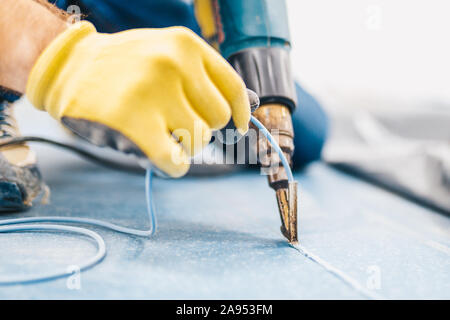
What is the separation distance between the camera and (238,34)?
1.50 ft

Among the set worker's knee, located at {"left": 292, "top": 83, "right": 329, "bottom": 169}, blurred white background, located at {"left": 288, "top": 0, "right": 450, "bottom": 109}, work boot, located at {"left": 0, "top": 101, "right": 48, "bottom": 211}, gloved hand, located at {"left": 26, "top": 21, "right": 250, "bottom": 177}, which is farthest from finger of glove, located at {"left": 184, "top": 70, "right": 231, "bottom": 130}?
blurred white background, located at {"left": 288, "top": 0, "right": 450, "bottom": 109}

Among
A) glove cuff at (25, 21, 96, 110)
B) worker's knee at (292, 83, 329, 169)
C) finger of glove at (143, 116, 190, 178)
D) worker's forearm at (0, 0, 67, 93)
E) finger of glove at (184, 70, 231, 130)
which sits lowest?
worker's knee at (292, 83, 329, 169)

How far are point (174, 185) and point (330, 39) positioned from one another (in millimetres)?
1192

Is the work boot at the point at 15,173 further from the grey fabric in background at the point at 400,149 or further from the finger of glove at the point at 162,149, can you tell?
the grey fabric in background at the point at 400,149

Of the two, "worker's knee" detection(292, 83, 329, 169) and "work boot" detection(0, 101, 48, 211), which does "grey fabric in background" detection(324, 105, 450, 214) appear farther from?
"work boot" detection(0, 101, 48, 211)

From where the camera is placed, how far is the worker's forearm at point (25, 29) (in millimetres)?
380

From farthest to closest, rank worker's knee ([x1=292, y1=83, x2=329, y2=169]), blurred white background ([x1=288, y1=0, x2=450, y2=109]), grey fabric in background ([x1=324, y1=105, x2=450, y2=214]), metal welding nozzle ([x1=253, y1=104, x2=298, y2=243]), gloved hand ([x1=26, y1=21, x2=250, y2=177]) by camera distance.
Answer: blurred white background ([x1=288, y1=0, x2=450, y2=109]) → worker's knee ([x1=292, y1=83, x2=329, y2=169]) → grey fabric in background ([x1=324, y1=105, x2=450, y2=214]) → metal welding nozzle ([x1=253, y1=104, x2=298, y2=243]) → gloved hand ([x1=26, y1=21, x2=250, y2=177])

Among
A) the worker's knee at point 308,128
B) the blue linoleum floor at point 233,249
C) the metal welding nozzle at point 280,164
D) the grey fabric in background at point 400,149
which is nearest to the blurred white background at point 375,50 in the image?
the grey fabric in background at point 400,149

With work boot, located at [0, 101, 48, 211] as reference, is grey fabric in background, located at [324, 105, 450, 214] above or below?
below

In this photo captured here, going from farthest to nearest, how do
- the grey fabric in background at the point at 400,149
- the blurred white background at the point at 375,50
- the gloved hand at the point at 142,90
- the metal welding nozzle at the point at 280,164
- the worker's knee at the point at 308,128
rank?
the blurred white background at the point at 375,50 < the worker's knee at the point at 308,128 < the grey fabric in background at the point at 400,149 < the metal welding nozzle at the point at 280,164 < the gloved hand at the point at 142,90

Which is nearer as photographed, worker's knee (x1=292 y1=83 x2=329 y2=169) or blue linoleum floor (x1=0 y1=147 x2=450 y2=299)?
blue linoleum floor (x1=0 y1=147 x2=450 y2=299)

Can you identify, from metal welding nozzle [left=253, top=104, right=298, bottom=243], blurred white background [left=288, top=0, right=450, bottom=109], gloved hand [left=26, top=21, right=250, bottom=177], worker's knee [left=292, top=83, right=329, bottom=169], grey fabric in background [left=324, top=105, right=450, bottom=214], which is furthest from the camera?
blurred white background [left=288, top=0, right=450, bottom=109]

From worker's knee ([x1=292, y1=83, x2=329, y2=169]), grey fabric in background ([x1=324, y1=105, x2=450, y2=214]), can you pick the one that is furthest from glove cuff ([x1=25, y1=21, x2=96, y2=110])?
grey fabric in background ([x1=324, y1=105, x2=450, y2=214])

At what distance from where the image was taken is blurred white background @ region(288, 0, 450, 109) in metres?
1.38
